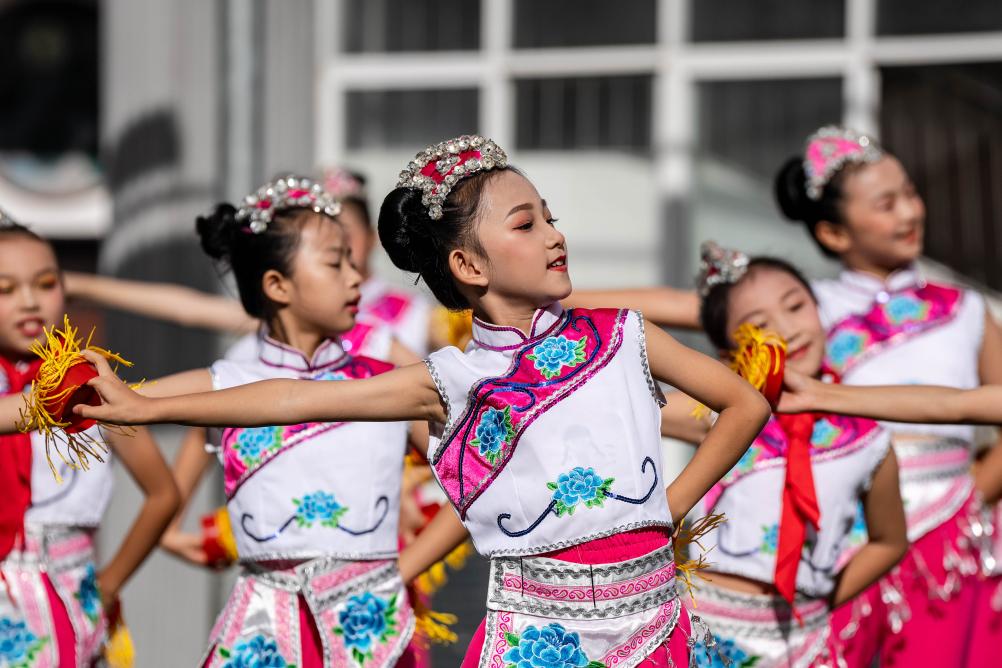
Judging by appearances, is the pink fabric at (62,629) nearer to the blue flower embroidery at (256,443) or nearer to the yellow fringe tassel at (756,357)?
the blue flower embroidery at (256,443)

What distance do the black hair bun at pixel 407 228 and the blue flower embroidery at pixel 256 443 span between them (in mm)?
624

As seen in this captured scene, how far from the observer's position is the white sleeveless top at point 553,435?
254cm

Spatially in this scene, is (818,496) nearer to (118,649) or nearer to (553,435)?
(553,435)

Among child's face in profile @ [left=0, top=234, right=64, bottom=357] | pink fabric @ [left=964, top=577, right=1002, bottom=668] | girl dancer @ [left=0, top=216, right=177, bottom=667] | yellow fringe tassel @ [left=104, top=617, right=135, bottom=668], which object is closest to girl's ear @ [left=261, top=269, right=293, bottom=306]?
girl dancer @ [left=0, top=216, right=177, bottom=667]

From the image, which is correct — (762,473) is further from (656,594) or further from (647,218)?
(647,218)

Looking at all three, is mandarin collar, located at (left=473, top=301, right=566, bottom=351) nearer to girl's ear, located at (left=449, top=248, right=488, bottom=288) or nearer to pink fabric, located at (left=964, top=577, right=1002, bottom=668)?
girl's ear, located at (left=449, top=248, right=488, bottom=288)

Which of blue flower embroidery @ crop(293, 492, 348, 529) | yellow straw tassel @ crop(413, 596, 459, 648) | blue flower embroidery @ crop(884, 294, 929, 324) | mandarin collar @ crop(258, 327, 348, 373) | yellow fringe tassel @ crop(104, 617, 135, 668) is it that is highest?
blue flower embroidery @ crop(884, 294, 929, 324)

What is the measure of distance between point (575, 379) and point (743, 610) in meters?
0.95

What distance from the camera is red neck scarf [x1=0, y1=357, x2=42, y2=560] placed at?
342 centimetres

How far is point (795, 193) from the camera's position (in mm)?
4250

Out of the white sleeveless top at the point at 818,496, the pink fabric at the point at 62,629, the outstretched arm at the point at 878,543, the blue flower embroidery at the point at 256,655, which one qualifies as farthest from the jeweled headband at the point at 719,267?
the pink fabric at the point at 62,629

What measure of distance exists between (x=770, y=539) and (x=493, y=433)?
923 mm

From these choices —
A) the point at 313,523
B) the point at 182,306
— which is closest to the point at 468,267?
the point at 313,523

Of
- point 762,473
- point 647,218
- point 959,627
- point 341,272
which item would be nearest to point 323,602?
point 341,272
